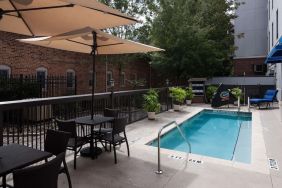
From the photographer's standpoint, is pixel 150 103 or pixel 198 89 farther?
pixel 198 89

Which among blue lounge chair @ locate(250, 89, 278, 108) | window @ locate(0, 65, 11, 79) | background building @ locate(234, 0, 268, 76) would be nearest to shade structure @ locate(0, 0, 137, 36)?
window @ locate(0, 65, 11, 79)

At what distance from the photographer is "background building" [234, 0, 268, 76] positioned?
23078 millimetres

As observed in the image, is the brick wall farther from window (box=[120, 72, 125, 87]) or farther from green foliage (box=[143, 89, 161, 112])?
green foliage (box=[143, 89, 161, 112])

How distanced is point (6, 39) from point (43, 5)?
23.1ft

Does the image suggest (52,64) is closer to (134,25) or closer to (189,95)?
(134,25)

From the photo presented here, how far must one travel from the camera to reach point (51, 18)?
12.0 ft

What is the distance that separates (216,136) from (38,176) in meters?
6.95

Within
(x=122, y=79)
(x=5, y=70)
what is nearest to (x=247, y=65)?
(x=122, y=79)

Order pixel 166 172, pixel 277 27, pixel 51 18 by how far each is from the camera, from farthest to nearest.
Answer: pixel 277 27
pixel 166 172
pixel 51 18

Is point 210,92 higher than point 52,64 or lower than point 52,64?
lower

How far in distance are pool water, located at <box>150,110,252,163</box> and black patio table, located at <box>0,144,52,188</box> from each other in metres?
3.77

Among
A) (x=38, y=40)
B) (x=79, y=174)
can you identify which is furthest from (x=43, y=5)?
(x=79, y=174)

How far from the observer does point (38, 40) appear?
13.0 feet

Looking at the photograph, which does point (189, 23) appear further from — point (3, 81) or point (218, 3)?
point (3, 81)
